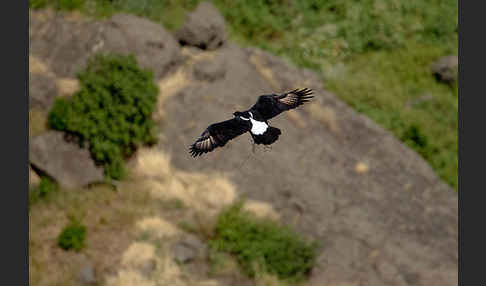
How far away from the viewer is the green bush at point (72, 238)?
1420cm

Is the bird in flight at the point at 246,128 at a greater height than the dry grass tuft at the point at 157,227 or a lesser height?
greater

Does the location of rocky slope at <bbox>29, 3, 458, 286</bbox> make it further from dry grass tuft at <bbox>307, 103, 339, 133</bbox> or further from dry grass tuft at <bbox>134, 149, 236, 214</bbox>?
dry grass tuft at <bbox>134, 149, 236, 214</bbox>

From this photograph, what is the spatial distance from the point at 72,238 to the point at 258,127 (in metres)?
7.60

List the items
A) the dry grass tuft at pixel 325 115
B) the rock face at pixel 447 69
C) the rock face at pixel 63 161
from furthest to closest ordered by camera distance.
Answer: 1. the rock face at pixel 447 69
2. the dry grass tuft at pixel 325 115
3. the rock face at pixel 63 161

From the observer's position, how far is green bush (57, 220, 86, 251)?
14203 mm

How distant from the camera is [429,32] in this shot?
1022 inches

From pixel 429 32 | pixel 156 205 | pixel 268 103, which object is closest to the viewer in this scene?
pixel 268 103

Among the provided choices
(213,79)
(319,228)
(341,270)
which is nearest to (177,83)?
Answer: (213,79)

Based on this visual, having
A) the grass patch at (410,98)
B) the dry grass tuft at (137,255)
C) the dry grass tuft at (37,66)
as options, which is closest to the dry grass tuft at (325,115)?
the grass patch at (410,98)

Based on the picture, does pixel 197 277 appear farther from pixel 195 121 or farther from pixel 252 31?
pixel 252 31

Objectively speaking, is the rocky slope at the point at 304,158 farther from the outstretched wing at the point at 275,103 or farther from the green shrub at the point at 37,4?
the outstretched wing at the point at 275,103

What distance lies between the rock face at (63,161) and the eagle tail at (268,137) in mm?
8384

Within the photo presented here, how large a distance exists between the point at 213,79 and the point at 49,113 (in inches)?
201

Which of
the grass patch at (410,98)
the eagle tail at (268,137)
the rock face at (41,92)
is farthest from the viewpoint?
the grass patch at (410,98)
